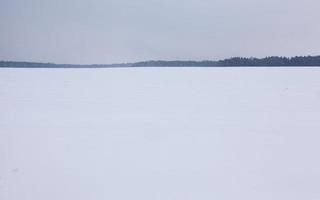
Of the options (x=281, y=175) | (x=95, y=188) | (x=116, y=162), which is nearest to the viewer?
(x=95, y=188)

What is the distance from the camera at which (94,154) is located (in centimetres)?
391

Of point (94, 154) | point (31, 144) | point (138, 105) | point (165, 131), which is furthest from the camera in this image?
point (138, 105)

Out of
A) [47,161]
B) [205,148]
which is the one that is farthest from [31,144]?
[205,148]

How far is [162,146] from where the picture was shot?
4.20m

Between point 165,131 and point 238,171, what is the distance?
5.34ft

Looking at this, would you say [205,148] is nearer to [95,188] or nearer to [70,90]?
[95,188]

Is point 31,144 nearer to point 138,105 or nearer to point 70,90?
point 138,105

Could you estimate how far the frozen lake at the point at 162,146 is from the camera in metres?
3.04

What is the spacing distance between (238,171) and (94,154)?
137 centimetres

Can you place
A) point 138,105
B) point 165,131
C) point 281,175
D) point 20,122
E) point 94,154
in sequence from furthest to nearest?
point 138,105
point 20,122
point 165,131
point 94,154
point 281,175

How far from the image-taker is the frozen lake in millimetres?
3037

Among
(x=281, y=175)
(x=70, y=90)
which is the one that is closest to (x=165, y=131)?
(x=281, y=175)

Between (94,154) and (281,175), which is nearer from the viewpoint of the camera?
(281,175)

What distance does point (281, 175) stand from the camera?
3324mm
